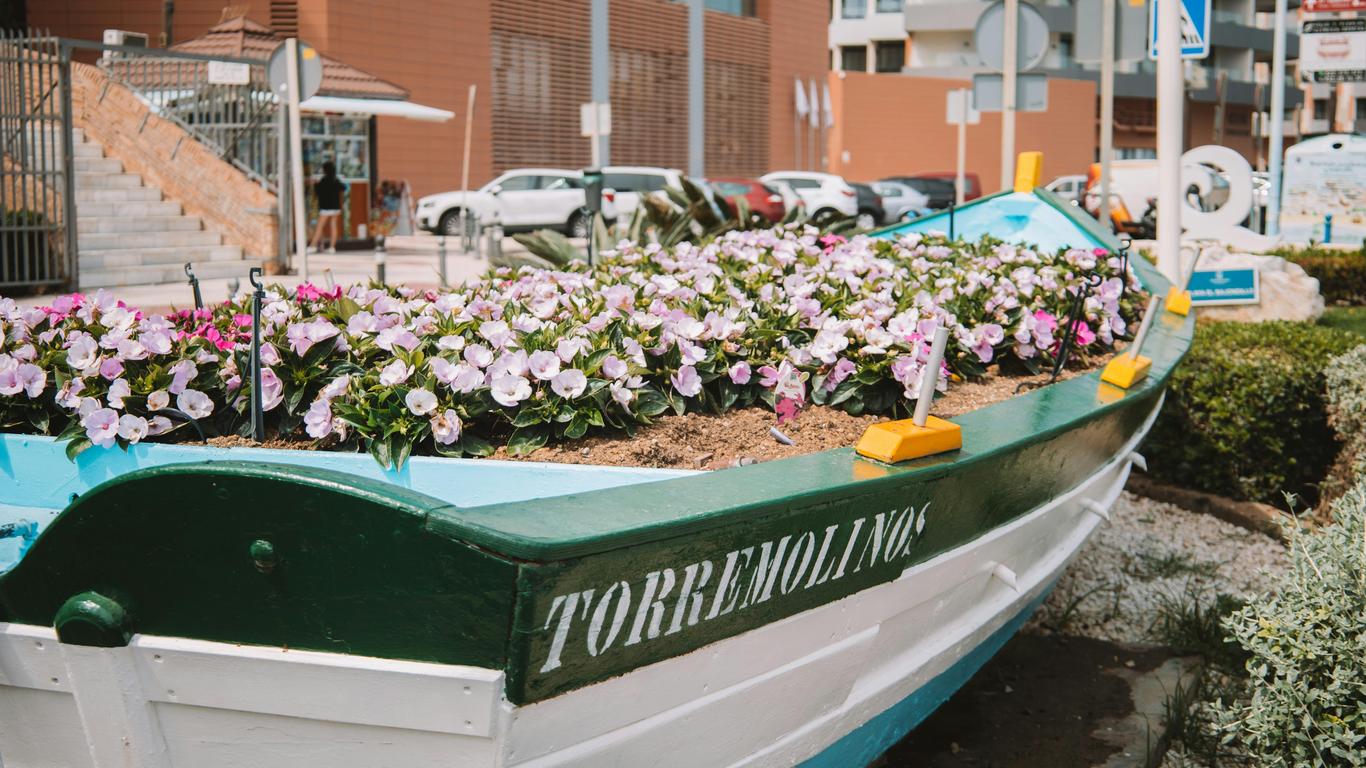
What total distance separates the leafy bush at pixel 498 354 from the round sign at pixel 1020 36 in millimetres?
6731

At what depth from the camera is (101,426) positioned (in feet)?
8.79

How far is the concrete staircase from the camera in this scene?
13.7 metres

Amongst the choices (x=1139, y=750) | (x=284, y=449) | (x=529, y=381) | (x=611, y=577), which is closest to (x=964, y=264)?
(x=1139, y=750)

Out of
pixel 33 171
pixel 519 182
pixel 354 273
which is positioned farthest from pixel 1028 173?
pixel 519 182

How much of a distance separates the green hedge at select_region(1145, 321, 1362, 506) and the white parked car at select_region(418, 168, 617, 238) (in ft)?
63.0

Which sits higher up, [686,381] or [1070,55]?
[1070,55]

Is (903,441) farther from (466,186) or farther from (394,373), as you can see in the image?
(466,186)

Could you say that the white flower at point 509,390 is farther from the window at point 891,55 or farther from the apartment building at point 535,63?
the window at point 891,55

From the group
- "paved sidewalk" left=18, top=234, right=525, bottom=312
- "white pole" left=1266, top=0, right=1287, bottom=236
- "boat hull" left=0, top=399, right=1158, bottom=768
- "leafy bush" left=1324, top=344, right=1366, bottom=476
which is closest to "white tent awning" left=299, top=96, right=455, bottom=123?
"paved sidewalk" left=18, top=234, right=525, bottom=312

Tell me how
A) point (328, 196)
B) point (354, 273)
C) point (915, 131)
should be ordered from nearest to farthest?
point (354, 273) → point (328, 196) → point (915, 131)

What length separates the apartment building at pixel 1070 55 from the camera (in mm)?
46094

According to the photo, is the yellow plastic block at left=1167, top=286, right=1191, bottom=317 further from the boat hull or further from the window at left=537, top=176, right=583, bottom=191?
the window at left=537, top=176, right=583, bottom=191

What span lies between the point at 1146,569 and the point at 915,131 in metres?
39.1

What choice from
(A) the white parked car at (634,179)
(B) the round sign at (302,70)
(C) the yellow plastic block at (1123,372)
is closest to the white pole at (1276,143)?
(A) the white parked car at (634,179)
